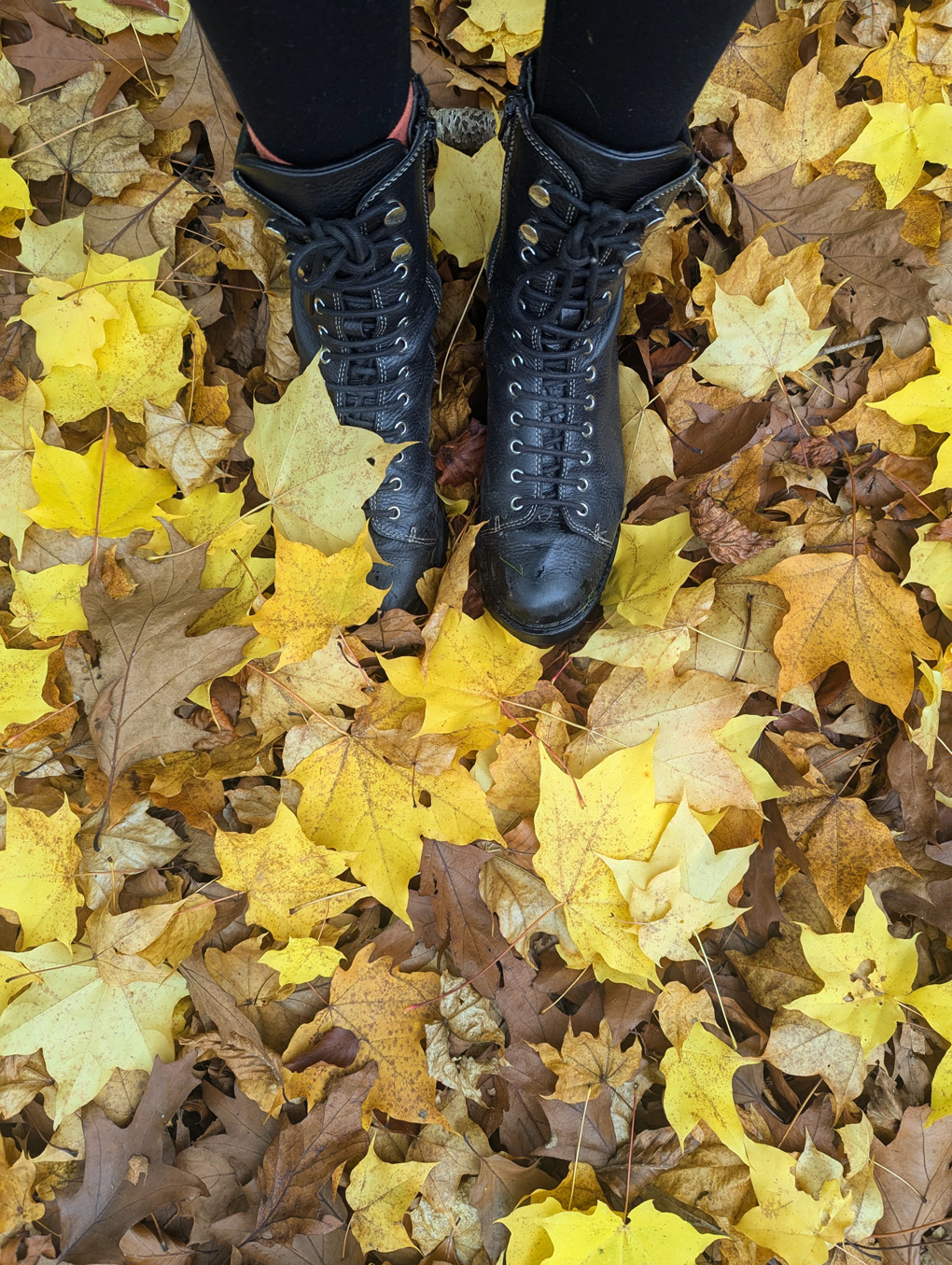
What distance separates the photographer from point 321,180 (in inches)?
26.5

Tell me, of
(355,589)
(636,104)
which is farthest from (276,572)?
(636,104)

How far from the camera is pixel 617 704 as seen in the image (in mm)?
947

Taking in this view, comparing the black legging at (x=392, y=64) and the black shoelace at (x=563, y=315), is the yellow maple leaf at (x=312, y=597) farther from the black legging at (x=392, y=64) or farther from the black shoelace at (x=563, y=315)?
the black legging at (x=392, y=64)

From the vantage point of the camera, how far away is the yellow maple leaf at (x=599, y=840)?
34.2 inches

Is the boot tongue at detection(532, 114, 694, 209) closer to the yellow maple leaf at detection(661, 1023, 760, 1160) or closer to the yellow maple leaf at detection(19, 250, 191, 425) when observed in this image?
the yellow maple leaf at detection(19, 250, 191, 425)

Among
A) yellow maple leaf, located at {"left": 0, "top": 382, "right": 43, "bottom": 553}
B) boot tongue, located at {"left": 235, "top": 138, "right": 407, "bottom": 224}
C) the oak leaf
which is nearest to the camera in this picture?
boot tongue, located at {"left": 235, "top": 138, "right": 407, "bottom": 224}

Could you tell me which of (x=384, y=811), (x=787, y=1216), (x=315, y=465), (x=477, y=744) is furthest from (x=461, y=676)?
(x=787, y=1216)

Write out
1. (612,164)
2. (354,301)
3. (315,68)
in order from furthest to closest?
1. (354,301)
2. (612,164)
3. (315,68)

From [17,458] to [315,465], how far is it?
386mm

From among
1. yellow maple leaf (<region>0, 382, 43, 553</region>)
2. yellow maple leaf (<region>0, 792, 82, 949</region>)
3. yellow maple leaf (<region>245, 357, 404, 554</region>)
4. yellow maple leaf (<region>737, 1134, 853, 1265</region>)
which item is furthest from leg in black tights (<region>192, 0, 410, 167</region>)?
yellow maple leaf (<region>737, 1134, 853, 1265</region>)

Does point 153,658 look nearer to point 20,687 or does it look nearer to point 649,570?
point 20,687

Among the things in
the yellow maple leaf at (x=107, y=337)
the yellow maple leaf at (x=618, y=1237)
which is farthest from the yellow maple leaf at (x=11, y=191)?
the yellow maple leaf at (x=618, y=1237)

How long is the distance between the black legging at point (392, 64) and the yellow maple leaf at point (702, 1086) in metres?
1.01

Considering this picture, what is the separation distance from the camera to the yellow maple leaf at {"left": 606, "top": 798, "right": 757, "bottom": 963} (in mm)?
876
